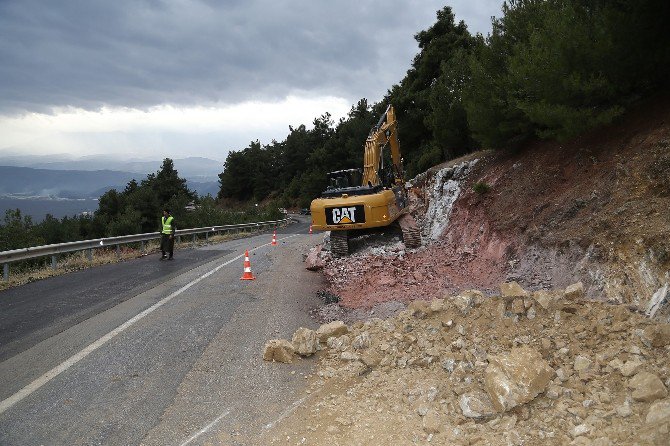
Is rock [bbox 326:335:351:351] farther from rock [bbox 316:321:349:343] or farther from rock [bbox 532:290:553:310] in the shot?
rock [bbox 532:290:553:310]

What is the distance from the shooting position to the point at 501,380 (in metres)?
4.00

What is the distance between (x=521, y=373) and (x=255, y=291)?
6.86m

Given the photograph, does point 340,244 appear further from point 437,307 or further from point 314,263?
point 437,307

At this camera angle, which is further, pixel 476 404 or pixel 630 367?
pixel 476 404

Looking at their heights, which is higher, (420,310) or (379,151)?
(379,151)

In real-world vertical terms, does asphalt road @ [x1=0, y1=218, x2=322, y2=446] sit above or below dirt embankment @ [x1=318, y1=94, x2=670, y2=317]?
below

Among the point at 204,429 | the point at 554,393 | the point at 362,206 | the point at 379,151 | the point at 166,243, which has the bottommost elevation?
the point at 204,429

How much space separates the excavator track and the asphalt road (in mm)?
3794

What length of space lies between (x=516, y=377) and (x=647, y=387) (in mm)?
948

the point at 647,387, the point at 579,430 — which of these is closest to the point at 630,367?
the point at 647,387

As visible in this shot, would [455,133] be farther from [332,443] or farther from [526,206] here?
[332,443]

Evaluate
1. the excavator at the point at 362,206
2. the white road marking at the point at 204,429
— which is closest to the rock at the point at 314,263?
the excavator at the point at 362,206

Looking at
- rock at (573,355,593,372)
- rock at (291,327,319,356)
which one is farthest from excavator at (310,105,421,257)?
rock at (573,355,593,372)

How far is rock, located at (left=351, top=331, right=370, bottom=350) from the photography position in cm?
575
